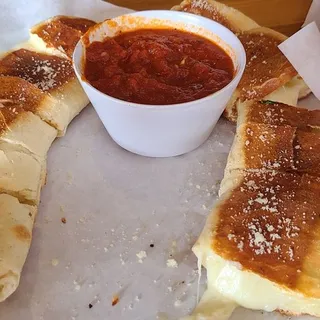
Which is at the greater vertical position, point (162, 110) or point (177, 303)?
point (162, 110)

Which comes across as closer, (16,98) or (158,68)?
(158,68)

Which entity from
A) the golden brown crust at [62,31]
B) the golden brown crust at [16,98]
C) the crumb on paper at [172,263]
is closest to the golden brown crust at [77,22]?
the golden brown crust at [62,31]

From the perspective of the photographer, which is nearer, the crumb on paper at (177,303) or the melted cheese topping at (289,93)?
the crumb on paper at (177,303)

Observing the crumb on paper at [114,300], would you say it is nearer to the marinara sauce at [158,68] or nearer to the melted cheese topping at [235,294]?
the melted cheese topping at [235,294]

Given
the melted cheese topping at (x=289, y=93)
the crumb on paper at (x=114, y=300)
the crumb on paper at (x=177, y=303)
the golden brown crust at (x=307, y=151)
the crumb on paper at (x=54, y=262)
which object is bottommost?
the melted cheese topping at (x=289, y=93)

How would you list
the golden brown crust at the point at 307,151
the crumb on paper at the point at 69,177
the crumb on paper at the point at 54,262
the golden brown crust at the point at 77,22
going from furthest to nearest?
the golden brown crust at the point at 77,22
the crumb on paper at the point at 69,177
the golden brown crust at the point at 307,151
the crumb on paper at the point at 54,262

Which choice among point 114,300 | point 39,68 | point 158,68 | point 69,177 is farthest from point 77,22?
point 114,300

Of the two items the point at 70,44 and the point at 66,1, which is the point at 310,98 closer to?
the point at 70,44

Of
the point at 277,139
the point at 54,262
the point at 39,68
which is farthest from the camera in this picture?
the point at 39,68

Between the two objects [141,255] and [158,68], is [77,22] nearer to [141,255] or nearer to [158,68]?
[158,68]
